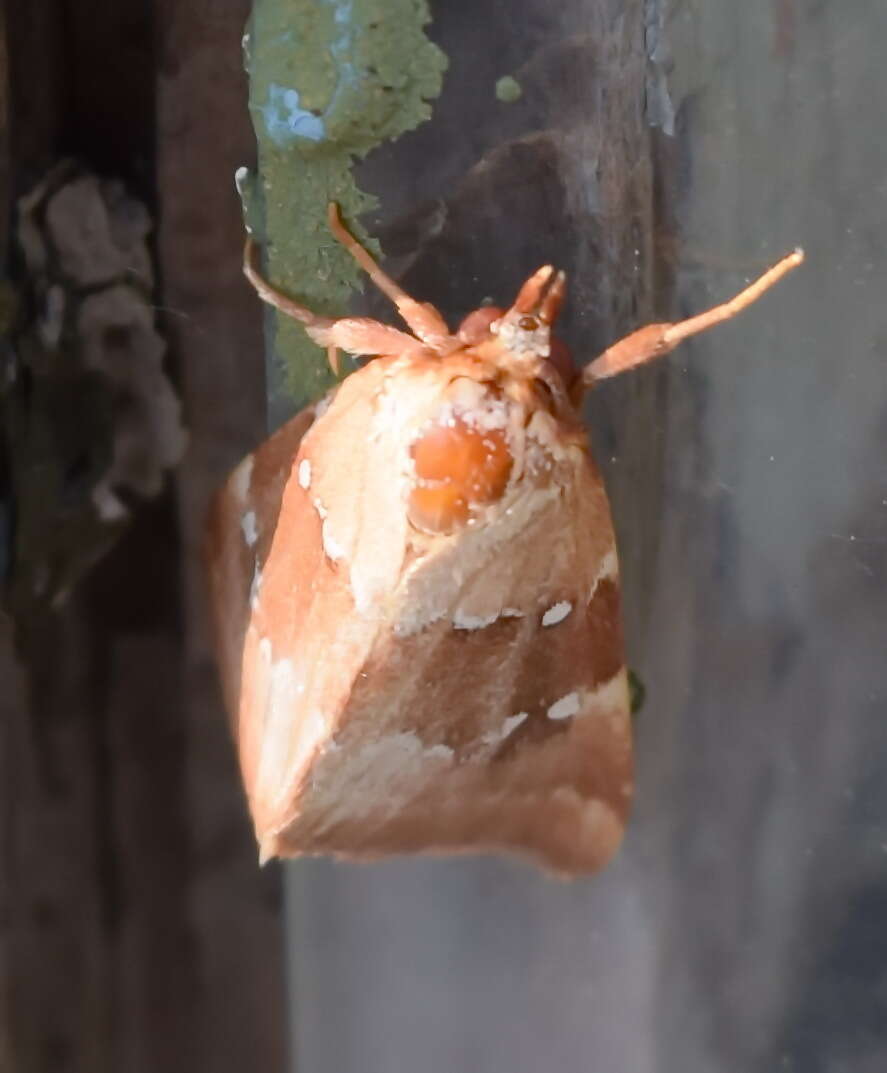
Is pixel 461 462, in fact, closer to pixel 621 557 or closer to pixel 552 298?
pixel 552 298

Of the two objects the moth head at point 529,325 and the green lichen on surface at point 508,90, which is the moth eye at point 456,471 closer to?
the moth head at point 529,325

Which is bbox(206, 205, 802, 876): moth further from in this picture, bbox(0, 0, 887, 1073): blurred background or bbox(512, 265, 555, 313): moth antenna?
bbox(0, 0, 887, 1073): blurred background

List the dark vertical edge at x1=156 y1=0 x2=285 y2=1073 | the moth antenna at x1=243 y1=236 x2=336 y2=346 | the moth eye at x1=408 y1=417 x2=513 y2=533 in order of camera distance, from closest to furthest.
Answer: the moth eye at x1=408 y1=417 x2=513 y2=533 < the moth antenna at x1=243 y1=236 x2=336 y2=346 < the dark vertical edge at x1=156 y1=0 x2=285 y2=1073

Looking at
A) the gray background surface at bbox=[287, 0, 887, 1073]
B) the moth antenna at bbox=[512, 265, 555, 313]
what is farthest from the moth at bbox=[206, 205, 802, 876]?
the gray background surface at bbox=[287, 0, 887, 1073]

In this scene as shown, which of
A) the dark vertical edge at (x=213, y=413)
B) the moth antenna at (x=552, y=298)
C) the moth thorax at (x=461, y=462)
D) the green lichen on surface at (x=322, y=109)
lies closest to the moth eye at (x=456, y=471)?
the moth thorax at (x=461, y=462)

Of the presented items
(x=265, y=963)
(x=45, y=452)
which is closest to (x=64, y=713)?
(x=45, y=452)

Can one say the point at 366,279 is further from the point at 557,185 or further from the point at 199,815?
the point at 199,815
